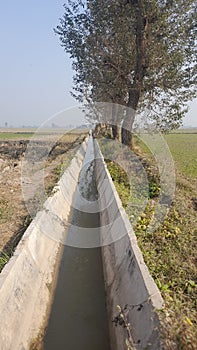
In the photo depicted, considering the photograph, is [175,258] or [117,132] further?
[117,132]

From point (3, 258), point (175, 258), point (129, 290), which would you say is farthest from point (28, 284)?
point (175, 258)

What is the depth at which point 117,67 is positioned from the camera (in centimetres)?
1378

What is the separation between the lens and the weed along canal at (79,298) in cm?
384

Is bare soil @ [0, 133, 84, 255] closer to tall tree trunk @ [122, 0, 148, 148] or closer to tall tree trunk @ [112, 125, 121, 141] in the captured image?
tall tree trunk @ [122, 0, 148, 148]

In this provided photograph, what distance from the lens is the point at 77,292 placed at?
4836 mm

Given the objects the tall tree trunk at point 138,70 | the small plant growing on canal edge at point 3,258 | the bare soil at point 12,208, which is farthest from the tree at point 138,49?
the small plant growing on canal edge at point 3,258

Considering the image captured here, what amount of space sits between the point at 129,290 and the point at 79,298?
1.31 m

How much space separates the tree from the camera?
1123 centimetres

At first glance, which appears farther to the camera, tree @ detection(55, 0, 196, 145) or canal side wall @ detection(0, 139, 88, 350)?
tree @ detection(55, 0, 196, 145)

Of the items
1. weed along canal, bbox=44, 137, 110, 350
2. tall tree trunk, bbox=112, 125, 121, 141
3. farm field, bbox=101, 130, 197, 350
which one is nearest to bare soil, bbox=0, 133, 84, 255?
weed along canal, bbox=44, 137, 110, 350

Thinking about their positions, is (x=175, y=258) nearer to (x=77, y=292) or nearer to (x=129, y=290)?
(x=129, y=290)

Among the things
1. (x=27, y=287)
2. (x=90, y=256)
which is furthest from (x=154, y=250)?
(x=27, y=287)

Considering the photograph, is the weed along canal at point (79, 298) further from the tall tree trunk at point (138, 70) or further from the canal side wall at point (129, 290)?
the tall tree trunk at point (138, 70)

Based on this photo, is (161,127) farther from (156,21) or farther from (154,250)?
(154,250)
